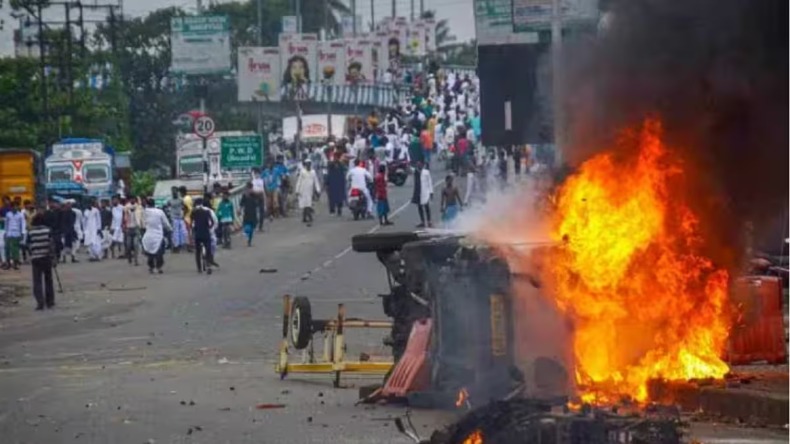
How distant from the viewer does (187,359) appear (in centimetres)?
1959

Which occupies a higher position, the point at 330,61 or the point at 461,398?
the point at 330,61

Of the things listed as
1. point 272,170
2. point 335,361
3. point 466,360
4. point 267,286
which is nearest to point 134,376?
point 335,361

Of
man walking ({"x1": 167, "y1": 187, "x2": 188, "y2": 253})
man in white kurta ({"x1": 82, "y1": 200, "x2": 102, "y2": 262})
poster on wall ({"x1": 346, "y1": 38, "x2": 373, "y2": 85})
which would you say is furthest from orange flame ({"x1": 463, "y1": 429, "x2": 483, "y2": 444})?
poster on wall ({"x1": 346, "y1": 38, "x2": 373, "y2": 85})

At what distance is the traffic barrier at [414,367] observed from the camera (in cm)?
1439

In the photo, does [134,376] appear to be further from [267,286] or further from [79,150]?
[79,150]

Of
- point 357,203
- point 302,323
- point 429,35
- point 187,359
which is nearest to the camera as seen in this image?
point 302,323

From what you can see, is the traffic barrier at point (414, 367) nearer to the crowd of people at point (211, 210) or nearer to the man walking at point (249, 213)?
the crowd of people at point (211, 210)

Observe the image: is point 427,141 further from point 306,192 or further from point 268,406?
point 268,406

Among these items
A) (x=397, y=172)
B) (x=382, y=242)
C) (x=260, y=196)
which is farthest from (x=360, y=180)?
(x=382, y=242)

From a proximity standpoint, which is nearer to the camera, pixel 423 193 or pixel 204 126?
pixel 423 193

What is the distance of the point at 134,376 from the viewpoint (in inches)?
710

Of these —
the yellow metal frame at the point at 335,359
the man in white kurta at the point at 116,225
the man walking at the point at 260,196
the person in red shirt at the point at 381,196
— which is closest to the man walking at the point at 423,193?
the person in red shirt at the point at 381,196

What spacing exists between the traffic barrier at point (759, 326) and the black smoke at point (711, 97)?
3.89 feet

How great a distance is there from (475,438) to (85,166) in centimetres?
4212
